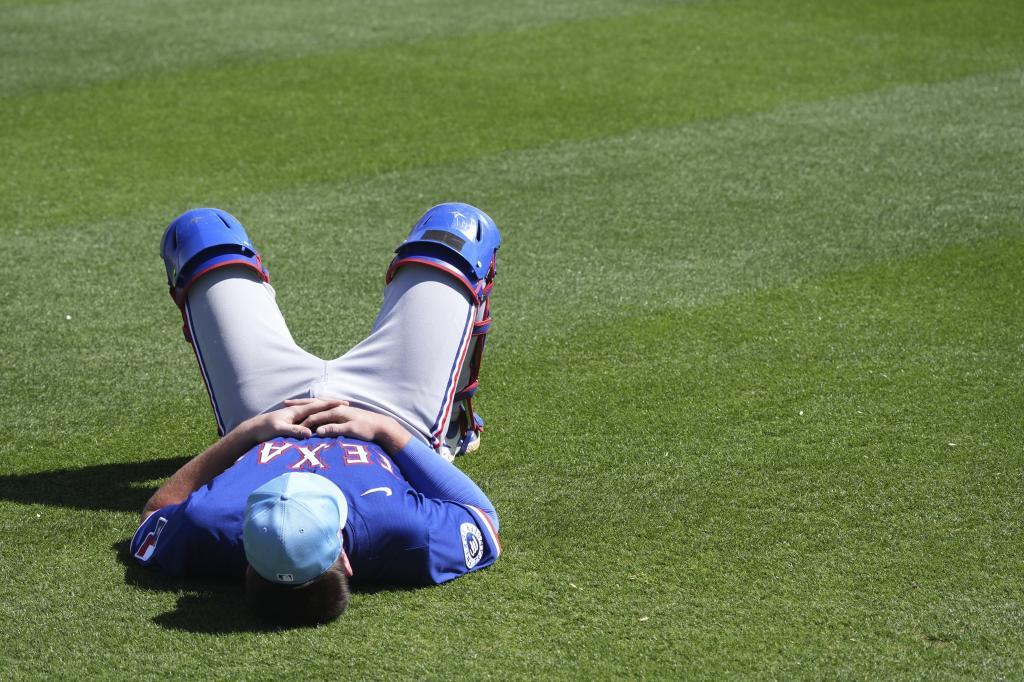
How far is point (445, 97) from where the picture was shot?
29.4ft

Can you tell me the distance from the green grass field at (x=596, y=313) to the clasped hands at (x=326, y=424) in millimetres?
463

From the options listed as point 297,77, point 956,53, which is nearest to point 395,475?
point 297,77

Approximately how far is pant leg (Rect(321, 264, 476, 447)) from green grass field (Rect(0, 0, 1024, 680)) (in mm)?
437

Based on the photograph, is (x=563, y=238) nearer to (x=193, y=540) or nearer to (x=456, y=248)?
(x=456, y=248)

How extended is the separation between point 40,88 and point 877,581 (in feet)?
24.5

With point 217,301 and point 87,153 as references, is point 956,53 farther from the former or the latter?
point 217,301

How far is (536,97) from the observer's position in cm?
895

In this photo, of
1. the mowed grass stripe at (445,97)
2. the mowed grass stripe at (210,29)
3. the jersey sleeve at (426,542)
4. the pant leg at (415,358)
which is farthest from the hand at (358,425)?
the mowed grass stripe at (210,29)

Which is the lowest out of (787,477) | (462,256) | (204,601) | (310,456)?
(787,477)

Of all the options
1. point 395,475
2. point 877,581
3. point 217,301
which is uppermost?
point 217,301

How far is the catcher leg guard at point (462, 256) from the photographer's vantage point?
4145 mm

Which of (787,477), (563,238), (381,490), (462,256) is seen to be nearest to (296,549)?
(381,490)

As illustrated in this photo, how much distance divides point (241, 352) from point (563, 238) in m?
2.82

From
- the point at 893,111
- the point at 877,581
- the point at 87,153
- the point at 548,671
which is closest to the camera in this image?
the point at 548,671
